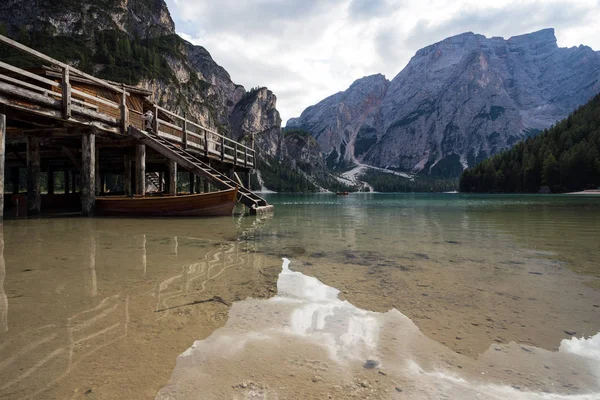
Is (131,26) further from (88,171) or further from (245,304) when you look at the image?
(245,304)

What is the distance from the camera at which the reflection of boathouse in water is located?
232cm

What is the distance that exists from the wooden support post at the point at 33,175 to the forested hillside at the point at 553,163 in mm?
107283

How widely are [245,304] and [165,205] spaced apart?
484 inches

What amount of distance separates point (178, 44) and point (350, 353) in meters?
184

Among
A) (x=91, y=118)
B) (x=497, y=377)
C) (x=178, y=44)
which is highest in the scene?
(x=178, y=44)

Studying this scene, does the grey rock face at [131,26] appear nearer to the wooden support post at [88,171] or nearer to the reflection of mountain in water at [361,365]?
the wooden support post at [88,171]

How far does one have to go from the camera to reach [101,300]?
3.69 metres

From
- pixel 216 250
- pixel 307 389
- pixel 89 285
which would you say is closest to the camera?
pixel 307 389

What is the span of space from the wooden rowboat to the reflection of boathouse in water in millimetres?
7219

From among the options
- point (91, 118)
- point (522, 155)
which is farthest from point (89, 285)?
point (522, 155)

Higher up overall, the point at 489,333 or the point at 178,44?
the point at 178,44

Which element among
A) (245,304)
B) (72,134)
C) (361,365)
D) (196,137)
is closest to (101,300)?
(245,304)

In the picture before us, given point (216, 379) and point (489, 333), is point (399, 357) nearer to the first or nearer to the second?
point (489, 333)

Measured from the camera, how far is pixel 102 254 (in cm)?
634
